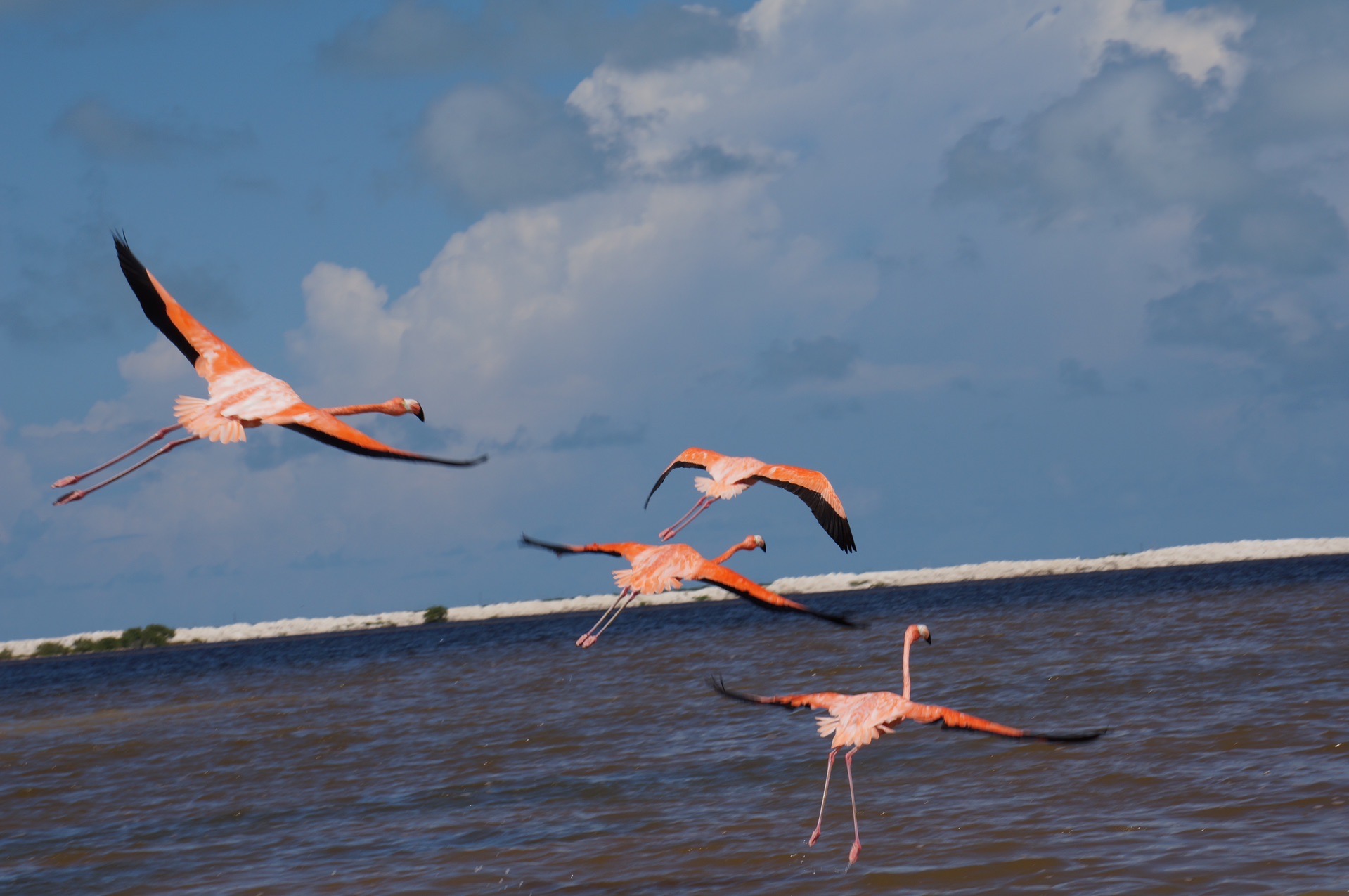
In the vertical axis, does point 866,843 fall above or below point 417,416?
below

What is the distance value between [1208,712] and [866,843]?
7.55 m

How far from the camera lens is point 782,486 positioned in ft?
30.6

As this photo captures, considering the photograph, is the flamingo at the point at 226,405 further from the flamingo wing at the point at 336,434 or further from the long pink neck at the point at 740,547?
the long pink neck at the point at 740,547

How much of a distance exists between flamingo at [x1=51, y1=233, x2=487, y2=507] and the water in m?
6.96

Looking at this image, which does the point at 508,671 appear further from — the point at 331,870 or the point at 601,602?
the point at 601,602

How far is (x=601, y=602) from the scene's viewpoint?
123 metres

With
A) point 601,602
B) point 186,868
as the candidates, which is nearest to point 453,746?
point 186,868

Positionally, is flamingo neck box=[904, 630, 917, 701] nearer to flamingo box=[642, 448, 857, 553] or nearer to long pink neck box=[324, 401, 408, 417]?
flamingo box=[642, 448, 857, 553]

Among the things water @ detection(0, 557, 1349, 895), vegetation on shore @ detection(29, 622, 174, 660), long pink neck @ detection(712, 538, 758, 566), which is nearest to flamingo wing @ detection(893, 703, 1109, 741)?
long pink neck @ detection(712, 538, 758, 566)

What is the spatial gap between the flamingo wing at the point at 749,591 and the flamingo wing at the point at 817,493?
637 millimetres

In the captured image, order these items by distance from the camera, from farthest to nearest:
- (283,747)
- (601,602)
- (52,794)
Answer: (601,602), (283,747), (52,794)

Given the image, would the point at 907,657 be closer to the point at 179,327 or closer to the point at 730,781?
the point at 179,327

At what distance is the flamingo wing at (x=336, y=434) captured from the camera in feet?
22.1

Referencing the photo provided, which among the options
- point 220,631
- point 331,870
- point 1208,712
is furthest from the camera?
point 220,631
